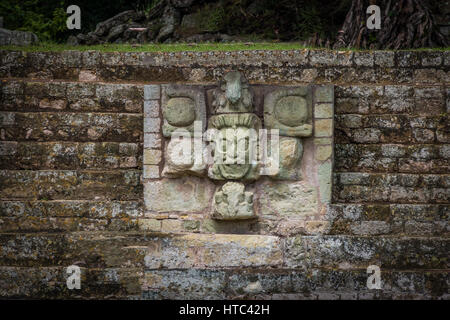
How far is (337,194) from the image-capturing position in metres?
6.77

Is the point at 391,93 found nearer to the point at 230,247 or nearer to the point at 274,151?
the point at 274,151

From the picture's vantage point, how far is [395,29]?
881 centimetres

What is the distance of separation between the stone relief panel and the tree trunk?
257cm

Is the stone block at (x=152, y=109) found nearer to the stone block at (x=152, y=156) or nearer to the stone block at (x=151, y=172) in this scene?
the stone block at (x=152, y=156)

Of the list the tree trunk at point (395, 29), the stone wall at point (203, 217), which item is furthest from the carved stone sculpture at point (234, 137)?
the tree trunk at point (395, 29)

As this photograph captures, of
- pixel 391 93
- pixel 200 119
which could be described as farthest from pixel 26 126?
pixel 391 93

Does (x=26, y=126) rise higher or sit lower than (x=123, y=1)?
lower

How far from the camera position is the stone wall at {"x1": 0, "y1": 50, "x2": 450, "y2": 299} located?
6379 mm

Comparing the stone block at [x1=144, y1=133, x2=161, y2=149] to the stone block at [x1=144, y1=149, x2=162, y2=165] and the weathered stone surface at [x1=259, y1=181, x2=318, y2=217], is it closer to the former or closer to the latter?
the stone block at [x1=144, y1=149, x2=162, y2=165]

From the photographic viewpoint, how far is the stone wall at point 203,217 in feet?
20.9

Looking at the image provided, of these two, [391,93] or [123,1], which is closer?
[391,93]

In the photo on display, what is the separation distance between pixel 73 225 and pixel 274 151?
2116 mm

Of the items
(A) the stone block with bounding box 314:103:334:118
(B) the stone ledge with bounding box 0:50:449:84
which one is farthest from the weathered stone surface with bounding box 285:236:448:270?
(B) the stone ledge with bounding box 0:50:449:84

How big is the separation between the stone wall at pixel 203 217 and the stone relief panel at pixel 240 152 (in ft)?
0.37
